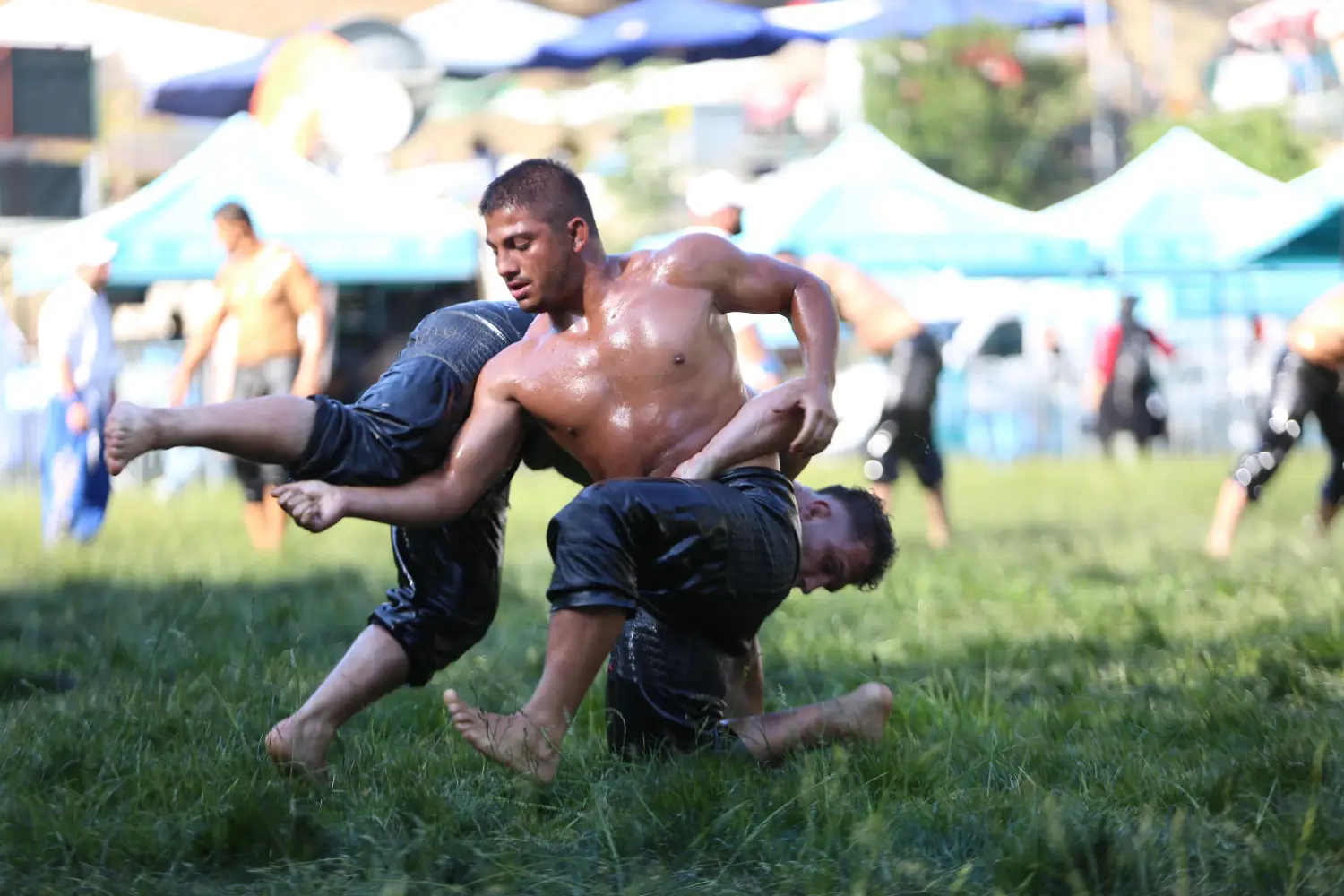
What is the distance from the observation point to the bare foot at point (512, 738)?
11.3 feet

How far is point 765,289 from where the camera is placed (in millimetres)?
4012

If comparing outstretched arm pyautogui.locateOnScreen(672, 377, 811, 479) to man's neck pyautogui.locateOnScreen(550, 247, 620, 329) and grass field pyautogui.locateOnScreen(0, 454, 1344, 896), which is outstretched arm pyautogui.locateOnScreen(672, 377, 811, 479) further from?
grass field pyautogui.locateOnScreen(0, 454, 1344, 896)

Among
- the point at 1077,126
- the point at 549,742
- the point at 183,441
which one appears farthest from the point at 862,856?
the point at 1077,126

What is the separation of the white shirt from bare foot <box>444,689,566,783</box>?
874cm

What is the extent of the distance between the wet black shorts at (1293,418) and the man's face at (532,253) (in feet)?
19.0

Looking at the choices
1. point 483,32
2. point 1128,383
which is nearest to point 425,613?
point 1128,383

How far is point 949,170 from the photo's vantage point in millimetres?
40000

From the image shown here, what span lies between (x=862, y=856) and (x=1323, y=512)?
22.6 feet

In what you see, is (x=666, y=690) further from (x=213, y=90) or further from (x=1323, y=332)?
(x=213, y=90)

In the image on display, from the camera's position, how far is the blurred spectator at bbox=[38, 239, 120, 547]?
11.2 metres

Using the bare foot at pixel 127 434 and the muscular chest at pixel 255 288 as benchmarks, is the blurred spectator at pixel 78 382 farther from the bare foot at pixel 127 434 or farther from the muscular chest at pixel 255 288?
the bare foot at pixel 127 434

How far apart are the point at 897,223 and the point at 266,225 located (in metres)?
6.15

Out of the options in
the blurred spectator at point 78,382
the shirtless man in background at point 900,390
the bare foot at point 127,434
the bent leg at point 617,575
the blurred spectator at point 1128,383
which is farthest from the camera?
the blurred spectator at point 1128,383

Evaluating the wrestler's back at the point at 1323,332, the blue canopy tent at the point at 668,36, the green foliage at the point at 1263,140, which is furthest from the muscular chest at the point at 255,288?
the green foliage at the point at 1263,140
